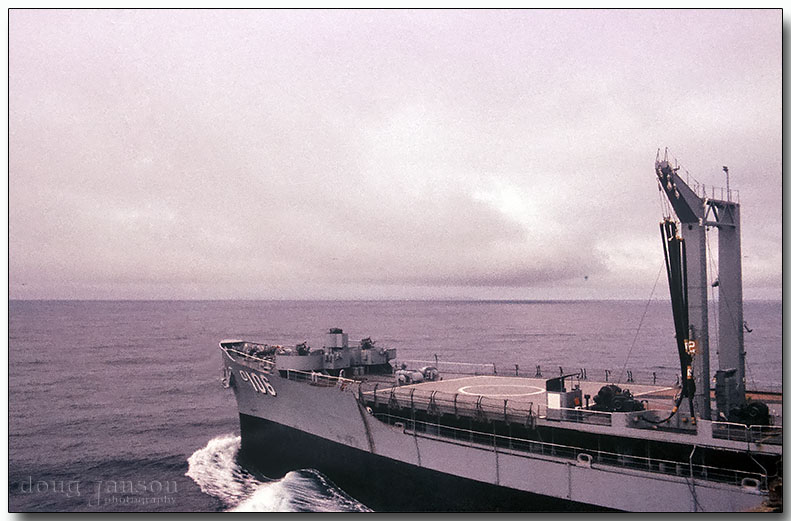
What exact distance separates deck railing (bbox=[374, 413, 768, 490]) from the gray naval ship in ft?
0.09

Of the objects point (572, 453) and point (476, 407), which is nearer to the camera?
point (572, 453)

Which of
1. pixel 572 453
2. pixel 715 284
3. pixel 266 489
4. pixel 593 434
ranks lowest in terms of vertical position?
pixel 266 489

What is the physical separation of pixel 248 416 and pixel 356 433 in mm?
5282

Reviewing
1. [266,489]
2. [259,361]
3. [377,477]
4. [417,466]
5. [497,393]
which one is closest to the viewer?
[417,466]

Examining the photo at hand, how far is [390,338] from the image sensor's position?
146ft

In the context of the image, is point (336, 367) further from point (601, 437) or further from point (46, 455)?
point (46, 455)

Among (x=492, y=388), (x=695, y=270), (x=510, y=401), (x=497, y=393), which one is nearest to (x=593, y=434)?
(x=510, y=401)

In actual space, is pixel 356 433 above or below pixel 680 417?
below

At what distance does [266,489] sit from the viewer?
609 inches

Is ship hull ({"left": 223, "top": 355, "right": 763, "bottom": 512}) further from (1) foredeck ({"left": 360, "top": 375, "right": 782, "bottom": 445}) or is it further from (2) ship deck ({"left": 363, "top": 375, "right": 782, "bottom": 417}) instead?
(2) ship deck ({"left": 363, "top": 375, "right": 782, "bottom": 417})

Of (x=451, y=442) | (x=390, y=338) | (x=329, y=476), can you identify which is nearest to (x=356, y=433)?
(x=329, y=476)

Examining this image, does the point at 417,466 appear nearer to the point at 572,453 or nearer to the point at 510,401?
the point at 510,401

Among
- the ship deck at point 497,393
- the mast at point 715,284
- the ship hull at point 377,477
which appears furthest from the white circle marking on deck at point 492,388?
the mast at point 715,284

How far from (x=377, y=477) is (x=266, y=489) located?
11.4 ft
